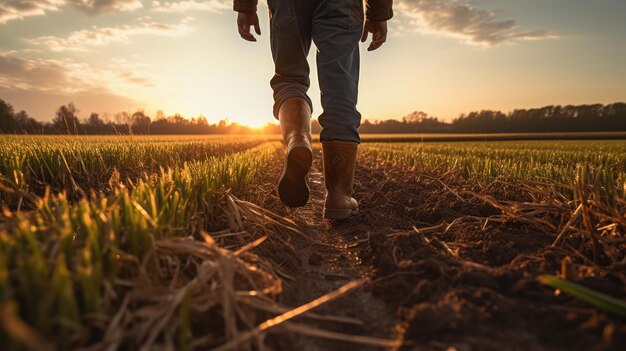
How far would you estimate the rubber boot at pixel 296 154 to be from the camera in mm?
2133

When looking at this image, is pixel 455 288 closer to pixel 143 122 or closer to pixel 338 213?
pixel 338 213

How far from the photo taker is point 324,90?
7.48 ft

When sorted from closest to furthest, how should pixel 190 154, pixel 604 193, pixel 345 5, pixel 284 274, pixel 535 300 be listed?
pixel 535 300 → pixel 284 274 → pixel 604 193 → pixel 345 5 → pixel 190 154

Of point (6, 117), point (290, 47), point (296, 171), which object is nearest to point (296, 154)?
point (296, 171)

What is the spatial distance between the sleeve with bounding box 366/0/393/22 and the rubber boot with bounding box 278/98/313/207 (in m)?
0.83

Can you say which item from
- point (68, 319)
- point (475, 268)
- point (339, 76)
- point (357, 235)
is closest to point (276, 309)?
point (68, 319)

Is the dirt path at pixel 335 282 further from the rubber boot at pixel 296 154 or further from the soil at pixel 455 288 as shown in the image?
the rubber boot at pixel 296 154

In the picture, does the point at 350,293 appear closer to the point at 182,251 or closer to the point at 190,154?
the point at 182,251

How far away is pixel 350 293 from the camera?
4.08ft

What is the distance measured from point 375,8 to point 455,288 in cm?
206

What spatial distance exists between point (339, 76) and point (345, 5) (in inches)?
16.4

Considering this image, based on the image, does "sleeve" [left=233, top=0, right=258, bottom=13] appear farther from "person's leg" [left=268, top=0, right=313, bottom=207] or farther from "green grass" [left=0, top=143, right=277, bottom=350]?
"green grass" [left=0, top=143, right=277, bottom=350]

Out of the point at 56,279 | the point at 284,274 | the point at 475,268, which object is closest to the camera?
the point at 56,279

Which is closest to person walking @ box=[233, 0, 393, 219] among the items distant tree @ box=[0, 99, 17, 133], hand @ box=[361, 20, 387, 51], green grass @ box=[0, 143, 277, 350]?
hand @ box=[361, 20, 387, 51]
